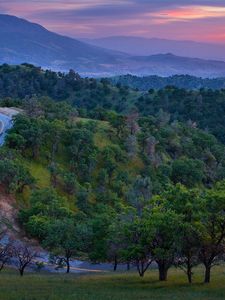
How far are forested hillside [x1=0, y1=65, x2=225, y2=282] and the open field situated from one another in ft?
5.08

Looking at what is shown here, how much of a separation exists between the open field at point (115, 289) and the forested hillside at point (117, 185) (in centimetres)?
155

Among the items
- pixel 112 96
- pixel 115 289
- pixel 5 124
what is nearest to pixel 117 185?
pixel 5 124


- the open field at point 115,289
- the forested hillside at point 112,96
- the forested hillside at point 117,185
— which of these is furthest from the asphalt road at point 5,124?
the forested hillside at point 112,96

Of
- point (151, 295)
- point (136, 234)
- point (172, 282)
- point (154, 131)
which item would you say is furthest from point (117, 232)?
point (154, 131)

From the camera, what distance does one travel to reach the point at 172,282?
1518 inches

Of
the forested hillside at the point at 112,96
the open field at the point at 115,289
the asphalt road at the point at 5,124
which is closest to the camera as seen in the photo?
the open field at the point at 115,289

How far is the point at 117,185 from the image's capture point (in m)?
87.8

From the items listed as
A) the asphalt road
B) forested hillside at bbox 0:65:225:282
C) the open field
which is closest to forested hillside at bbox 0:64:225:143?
forested hillside at bbox 0:65:225:282

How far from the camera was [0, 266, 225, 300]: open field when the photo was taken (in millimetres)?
30109

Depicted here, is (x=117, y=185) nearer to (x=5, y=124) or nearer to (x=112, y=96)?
(x=5, y=124)

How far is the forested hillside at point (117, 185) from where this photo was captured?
3672 centimetres

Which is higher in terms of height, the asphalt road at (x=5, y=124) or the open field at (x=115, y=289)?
the asphalt road at (x=5, y=124)

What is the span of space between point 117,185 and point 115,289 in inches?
2081

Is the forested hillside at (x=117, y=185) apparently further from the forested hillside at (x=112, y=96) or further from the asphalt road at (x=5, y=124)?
the forested hillside at (x=112, y=96)
